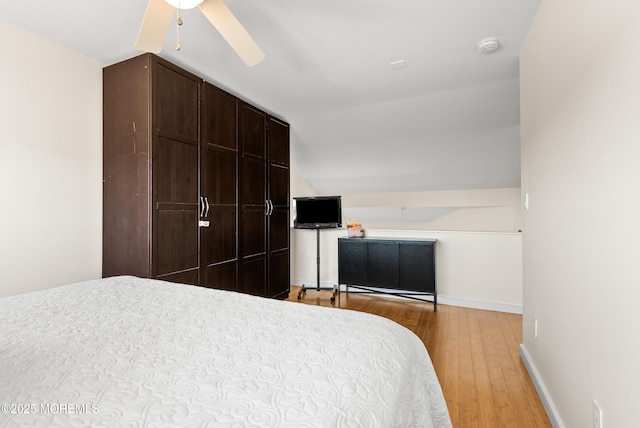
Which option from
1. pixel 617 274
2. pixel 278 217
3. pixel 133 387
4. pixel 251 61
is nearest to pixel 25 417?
pixel 133 387

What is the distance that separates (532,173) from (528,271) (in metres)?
0.72

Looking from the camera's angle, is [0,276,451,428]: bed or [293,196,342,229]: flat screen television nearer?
[0,276,451,428]: bed

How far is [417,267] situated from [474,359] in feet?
4.59

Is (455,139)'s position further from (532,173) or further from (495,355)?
(495,355)

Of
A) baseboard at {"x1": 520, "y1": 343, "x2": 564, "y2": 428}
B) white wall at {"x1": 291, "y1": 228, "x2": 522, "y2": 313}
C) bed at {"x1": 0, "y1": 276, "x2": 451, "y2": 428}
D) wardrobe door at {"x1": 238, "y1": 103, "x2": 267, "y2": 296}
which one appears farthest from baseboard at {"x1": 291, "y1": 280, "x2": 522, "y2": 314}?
bed at {"x1": 0, "y1": 276, "x2": 451, "y2": 428}

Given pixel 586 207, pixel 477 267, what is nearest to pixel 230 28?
pixel 586 207

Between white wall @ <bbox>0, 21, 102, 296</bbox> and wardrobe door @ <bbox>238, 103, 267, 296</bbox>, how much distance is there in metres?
1.27

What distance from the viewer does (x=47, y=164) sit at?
2.33m

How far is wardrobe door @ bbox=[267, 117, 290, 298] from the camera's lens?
12.4ft

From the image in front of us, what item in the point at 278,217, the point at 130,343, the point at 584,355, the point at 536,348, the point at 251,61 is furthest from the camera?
the point at 278,217

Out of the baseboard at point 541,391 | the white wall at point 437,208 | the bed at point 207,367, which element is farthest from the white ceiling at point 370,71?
the baseboard at point 541,391

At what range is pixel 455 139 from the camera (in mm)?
3949

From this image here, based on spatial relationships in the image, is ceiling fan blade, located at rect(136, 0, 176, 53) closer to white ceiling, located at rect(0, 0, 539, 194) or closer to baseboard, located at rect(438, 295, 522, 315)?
white ceiling, located at rect(0, 0, 539, 194)

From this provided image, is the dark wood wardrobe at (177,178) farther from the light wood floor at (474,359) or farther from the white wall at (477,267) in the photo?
the white wall at (477,267)
